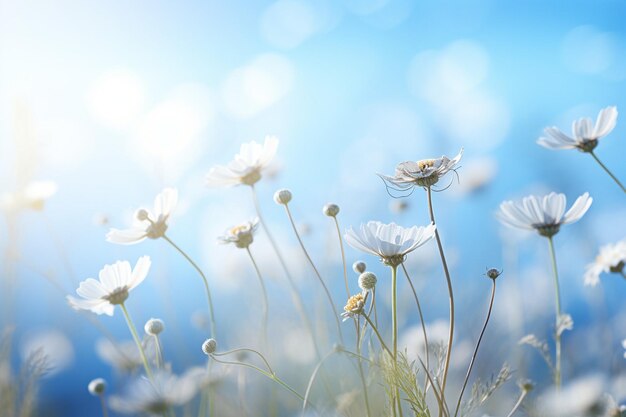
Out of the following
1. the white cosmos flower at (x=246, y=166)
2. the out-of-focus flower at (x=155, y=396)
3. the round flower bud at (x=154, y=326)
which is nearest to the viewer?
the out-of-focus flower at (x=155, y=396)

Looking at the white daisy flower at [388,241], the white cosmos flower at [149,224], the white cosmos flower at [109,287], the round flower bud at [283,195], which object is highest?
the white cosmos flower at [149,224]

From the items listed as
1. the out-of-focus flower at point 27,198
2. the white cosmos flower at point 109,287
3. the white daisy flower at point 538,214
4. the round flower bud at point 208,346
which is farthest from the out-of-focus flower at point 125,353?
the white daisy flower at point 538,214

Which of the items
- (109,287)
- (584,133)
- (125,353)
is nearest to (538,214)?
(584,133)

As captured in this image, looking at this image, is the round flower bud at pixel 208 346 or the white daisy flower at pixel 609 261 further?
the white daisy flower at pixel 609 261

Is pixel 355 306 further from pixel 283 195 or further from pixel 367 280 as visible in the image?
pixel 283 195

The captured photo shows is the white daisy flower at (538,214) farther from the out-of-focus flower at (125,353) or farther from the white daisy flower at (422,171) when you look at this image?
the out-of-focus flower at (125,353)

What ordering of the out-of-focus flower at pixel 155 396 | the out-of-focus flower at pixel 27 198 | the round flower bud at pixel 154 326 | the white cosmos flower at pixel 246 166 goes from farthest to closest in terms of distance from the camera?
the out-of-focus flower at pixel 27 198 < the white cosmos flower at pixel 246 166 < the round flower bud at pixel 154 326 < the out-of-focus flower at pixel 155 396

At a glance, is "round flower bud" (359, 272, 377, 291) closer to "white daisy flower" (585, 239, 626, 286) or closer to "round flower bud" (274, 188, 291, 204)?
"round flower bud" (274, 188, 291, 204)
